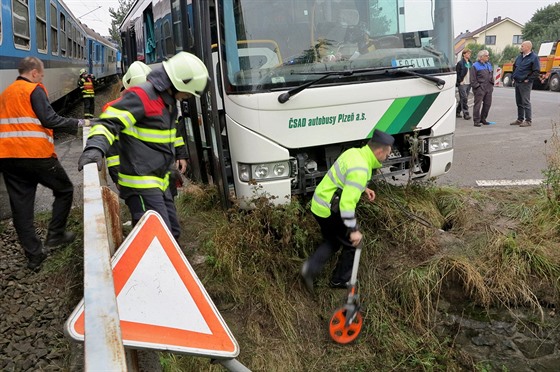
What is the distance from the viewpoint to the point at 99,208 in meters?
1.64

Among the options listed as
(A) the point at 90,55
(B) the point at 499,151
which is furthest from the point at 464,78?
(A) the point at 90,55

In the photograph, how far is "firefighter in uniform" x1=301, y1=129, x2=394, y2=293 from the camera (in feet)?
10.8

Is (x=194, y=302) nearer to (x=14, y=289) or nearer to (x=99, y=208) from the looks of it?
(x=99, y=208)

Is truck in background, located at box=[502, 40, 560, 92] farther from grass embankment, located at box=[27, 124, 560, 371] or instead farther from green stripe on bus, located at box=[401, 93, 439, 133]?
grass embankment, located at box=[27, 124, 560, 371]

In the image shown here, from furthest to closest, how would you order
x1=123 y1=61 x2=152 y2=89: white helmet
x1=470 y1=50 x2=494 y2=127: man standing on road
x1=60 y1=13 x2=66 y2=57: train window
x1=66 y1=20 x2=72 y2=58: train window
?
x1=66 y1=20 x2=72 y2=58: train window → x1=60 y1=13 x2=66 y2=57: train window → x1=470 y1=50 x2=494 y2=127: man standing on road → x1=123 y1=61 x2=152 y2=89: white helmet

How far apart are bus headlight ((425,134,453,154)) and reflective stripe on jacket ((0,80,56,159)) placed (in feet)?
11.8

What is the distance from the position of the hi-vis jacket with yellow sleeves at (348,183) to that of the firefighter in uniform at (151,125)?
1.16 meters

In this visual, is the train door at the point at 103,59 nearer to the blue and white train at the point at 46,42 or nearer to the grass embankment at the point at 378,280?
the blue and white train at the point at 46,42

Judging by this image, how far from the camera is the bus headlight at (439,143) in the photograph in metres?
4.47

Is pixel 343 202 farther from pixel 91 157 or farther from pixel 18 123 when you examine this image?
A: pixel 18 123

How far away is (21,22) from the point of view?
7.16 m

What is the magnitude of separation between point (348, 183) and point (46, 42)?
28.8ft

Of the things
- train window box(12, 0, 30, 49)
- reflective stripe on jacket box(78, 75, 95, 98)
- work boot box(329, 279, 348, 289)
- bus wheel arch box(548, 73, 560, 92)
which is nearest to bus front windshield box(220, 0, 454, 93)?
work boot box(329, 279, 348, 289)

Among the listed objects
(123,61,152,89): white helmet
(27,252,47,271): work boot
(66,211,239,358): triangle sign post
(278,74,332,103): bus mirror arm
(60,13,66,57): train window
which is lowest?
(27,252,47,271): work boot
